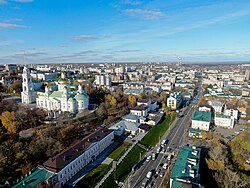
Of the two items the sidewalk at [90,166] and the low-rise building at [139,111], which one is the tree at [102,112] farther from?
the sidewalk at [90,166]

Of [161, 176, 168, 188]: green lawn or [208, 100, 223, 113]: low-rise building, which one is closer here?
[161, 176, 168, 188]: green lawn

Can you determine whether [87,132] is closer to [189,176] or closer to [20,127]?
[20,127]

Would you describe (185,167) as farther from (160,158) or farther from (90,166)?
(90,166)

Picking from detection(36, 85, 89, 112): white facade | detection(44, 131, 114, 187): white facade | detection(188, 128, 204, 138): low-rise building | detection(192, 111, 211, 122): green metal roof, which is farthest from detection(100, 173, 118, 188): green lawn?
detection(192, 111, 211, 122): green metal roof

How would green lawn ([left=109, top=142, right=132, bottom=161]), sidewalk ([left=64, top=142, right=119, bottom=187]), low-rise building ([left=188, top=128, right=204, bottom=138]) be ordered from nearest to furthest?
sidewalk ([left=64, top=142, right=119, bottom=187]), green lawn ([left=109, top=142, right=132, bottom=161]), low-rise building ([left=188, top=128, right=204, bottom=138])

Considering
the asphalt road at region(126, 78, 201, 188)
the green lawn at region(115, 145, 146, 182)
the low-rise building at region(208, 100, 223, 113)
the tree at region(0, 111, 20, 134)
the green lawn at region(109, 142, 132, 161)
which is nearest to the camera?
the asphalt road at region(126, 78, 201, 188)

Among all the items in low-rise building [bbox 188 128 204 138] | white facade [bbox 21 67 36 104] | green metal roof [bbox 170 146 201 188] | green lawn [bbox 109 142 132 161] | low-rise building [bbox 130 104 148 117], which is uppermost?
white facade [bbox 21 67 36 104]

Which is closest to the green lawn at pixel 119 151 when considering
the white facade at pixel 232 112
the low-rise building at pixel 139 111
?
the low-rise building at pixel 139 111

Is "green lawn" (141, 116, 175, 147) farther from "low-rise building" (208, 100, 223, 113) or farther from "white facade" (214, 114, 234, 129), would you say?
"low-rise building" (208, 100, 223, 113)
